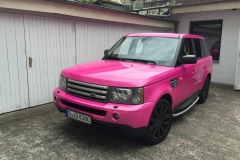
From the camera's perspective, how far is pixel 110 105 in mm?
2871

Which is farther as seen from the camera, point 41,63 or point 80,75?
point 41,63

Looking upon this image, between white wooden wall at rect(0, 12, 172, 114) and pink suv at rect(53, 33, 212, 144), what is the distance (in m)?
1.67

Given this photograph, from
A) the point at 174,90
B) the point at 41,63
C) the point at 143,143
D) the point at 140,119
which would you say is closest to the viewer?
the point at 140,119

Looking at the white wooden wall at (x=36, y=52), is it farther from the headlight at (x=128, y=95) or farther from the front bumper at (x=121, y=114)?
the headlight at (x=128, y=95)

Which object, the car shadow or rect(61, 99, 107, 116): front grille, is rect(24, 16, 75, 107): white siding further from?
rect(61, 99, 107, 116): front grille

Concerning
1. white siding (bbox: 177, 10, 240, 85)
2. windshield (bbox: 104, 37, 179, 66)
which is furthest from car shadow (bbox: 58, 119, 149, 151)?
white siding (bbox: 177, 10, 240, 85)

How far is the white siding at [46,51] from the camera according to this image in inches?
193

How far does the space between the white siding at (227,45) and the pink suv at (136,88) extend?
14.7 ft

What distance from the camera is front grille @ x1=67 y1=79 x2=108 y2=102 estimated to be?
2.96m

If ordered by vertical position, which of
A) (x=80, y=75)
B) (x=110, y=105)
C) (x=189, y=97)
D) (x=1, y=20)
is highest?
(x=1, y=20)

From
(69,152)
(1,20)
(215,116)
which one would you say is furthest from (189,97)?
(1,20)

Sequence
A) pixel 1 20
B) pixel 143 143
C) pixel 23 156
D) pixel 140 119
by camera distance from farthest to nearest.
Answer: pixel 1 20 < pixel 143 143 < pixel 23 156 < pixel 140 119

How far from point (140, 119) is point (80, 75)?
1.15 m

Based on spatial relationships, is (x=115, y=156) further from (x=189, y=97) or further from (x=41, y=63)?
(x=41, y=63)
